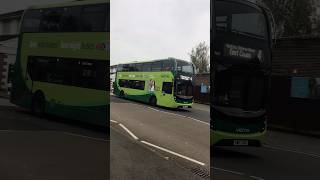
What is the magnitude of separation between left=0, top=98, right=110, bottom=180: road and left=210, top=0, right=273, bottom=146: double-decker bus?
0.52 m

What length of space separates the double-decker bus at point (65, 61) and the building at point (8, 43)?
1.3 inches

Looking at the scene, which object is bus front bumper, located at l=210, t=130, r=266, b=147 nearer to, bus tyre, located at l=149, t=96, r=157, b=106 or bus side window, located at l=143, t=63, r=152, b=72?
bus tyre, located at l=149, t=96, r=157, b=106

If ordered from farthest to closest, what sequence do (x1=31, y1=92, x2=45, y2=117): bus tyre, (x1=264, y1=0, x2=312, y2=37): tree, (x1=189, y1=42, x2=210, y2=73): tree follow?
1. (x1=264, y1=0, x2=312, y2=37): tree
2. (x1=31, y1=92, x2=45, y2=117): bus tyre
3. (x1=189, y1=42, x2=210, y2=73): tree

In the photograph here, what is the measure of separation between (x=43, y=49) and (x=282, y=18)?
1170mm

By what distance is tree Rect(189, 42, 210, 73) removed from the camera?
1.46m

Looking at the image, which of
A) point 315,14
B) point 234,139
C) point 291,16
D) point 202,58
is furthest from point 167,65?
point 315,14

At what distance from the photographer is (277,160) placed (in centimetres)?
184

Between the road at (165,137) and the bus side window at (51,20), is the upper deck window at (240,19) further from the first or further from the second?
the bus side window at (51,20)

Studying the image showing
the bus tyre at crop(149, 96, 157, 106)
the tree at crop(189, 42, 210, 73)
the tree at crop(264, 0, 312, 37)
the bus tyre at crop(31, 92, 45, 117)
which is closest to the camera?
the tree at crop(189, 42, 210, 73)

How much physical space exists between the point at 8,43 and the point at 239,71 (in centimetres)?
113

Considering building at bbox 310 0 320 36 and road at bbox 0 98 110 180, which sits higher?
building at bbox 310 0 320 36

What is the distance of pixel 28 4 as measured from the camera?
67.9 inches

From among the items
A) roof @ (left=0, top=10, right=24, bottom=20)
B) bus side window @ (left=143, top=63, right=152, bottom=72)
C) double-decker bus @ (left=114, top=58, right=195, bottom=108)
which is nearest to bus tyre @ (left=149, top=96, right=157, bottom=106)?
double-decker bus @ (left=114, top=58, right=195, bottom=108)

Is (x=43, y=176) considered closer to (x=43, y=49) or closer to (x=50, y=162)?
(x=50, y=162)
